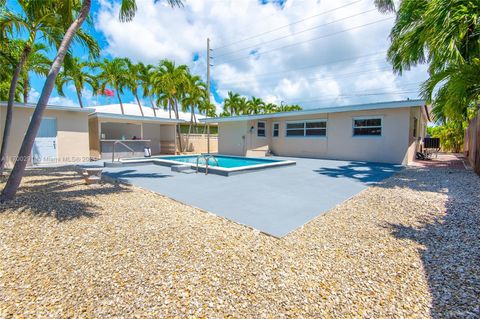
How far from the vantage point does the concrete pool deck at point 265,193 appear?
4.81 m

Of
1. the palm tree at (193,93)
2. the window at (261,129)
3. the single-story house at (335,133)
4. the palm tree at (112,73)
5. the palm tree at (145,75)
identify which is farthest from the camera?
the palm tree at (145,75)

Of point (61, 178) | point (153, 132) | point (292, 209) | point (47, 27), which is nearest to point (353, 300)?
point (292, 209)

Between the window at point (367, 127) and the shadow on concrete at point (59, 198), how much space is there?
13126 millimetres

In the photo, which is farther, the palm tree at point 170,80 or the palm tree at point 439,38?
the palm tree at point 170,80

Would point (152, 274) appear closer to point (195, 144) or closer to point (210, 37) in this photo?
point (195, 144)

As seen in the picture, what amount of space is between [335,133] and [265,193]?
10.7 m

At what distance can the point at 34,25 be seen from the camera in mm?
8148

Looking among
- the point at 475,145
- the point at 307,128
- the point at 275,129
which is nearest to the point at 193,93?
the point at 275,129

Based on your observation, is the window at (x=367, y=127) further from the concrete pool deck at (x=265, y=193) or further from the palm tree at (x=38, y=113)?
the palm tree at (x=38, y=113)

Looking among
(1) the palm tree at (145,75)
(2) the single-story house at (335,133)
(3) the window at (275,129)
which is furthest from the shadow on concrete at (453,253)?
(1) the palm tree at (145,75)

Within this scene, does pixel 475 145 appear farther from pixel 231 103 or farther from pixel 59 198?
pixel 231 103

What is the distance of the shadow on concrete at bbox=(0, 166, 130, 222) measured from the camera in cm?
487

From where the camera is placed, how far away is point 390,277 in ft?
9.37

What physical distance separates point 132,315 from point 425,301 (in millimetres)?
2817
